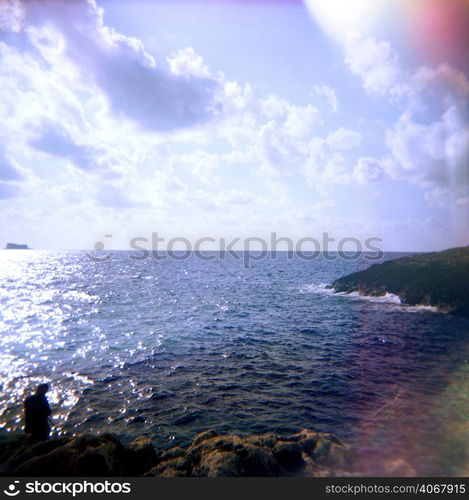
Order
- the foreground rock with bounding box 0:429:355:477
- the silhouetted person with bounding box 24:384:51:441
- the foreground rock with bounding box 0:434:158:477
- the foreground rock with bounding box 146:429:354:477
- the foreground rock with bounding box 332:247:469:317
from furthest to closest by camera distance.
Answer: the foreground rock with bounding box 332:247:469:317 → the silhouetted person with bounding box 24:384:51:441 → the foreground rock with bounding box 146:429:354:477 → the foreground rock with bounding box 0:429:355:477 → the foreground rock with bounding box 0:434:158:477

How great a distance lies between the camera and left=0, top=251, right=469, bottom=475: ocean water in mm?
13875

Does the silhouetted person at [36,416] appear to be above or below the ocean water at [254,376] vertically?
above

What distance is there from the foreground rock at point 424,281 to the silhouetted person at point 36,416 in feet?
163

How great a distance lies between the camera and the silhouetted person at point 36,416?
10.8 metres

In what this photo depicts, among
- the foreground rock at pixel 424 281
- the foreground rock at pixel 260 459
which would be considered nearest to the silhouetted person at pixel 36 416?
the foreground rock at pixel 260 459

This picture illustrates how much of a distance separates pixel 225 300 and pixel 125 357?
29.5 m

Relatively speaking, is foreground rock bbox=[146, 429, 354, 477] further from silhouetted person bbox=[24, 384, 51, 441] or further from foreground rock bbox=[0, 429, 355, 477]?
silhouetted person bbox=[24, 384, 51, 441]

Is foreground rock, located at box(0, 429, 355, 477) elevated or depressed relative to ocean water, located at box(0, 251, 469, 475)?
elevated

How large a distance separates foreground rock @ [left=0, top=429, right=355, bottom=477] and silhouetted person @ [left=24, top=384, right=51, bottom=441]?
502mm

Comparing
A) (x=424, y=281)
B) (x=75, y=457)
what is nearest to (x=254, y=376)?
(x=75, y=457)

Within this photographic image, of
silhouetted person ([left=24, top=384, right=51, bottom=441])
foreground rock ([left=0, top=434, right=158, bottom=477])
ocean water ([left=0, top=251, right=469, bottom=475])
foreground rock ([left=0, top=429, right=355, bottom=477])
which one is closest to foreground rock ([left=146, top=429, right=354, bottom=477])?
foreground rock ([left=0, top=429, right=355, bottom=477])

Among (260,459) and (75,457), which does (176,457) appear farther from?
(75,457)

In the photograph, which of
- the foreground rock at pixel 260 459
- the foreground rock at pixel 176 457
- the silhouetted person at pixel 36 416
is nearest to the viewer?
the foreground rock at pixel 176 457

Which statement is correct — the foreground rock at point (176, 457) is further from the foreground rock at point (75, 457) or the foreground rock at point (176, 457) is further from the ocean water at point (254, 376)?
the ocean water at point (254, 376)
